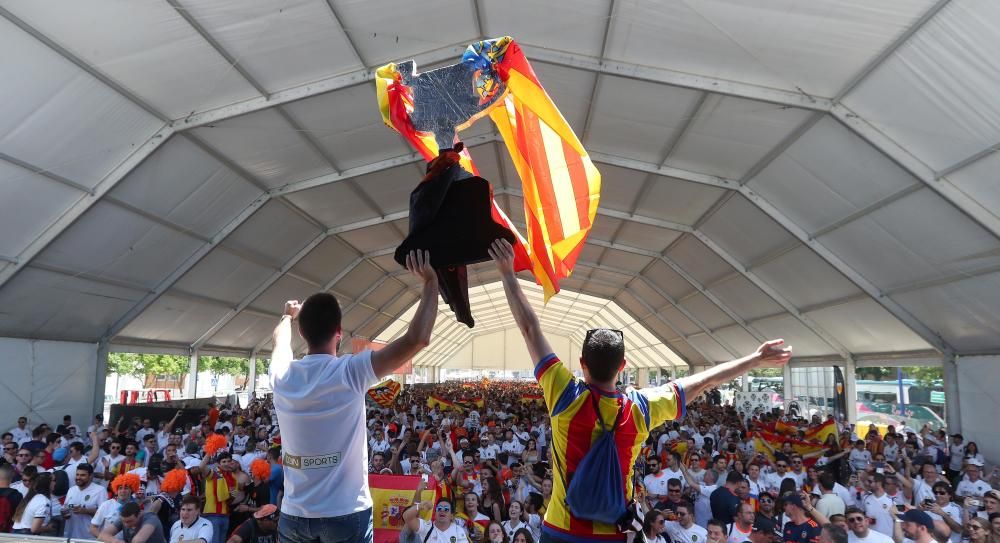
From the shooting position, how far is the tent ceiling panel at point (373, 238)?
2027 cm

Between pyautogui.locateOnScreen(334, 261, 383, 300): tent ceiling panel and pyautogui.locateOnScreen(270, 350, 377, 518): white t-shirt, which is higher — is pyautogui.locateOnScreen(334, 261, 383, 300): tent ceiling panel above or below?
above

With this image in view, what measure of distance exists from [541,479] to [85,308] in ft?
38.1

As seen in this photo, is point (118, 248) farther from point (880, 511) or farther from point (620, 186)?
point (880, 511)

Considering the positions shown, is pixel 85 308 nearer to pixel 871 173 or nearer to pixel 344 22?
pixel 344 22

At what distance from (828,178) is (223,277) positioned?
594 inches

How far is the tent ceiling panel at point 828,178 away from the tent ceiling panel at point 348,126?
775 centimetres

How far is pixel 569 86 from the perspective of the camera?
11.3 metres

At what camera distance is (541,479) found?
8.24 metres

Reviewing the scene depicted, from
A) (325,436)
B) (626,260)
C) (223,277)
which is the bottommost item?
(325,436)

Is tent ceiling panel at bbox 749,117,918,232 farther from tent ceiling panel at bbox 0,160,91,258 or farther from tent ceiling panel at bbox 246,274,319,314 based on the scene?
tent ceiling panel at bbox 246,274,319,314

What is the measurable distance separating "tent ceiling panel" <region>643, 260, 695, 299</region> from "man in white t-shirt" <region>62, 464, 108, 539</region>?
62.3ft

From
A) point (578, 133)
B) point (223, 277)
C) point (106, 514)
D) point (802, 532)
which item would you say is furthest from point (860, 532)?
point (223, 277)

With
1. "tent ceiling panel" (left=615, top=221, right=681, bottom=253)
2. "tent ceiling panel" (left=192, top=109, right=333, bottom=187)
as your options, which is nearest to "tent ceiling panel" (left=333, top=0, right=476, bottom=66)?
"tent ceiling panel" (left=192, top=109, right=333, bottom=187)

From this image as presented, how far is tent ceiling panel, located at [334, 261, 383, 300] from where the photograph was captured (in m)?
23.8
